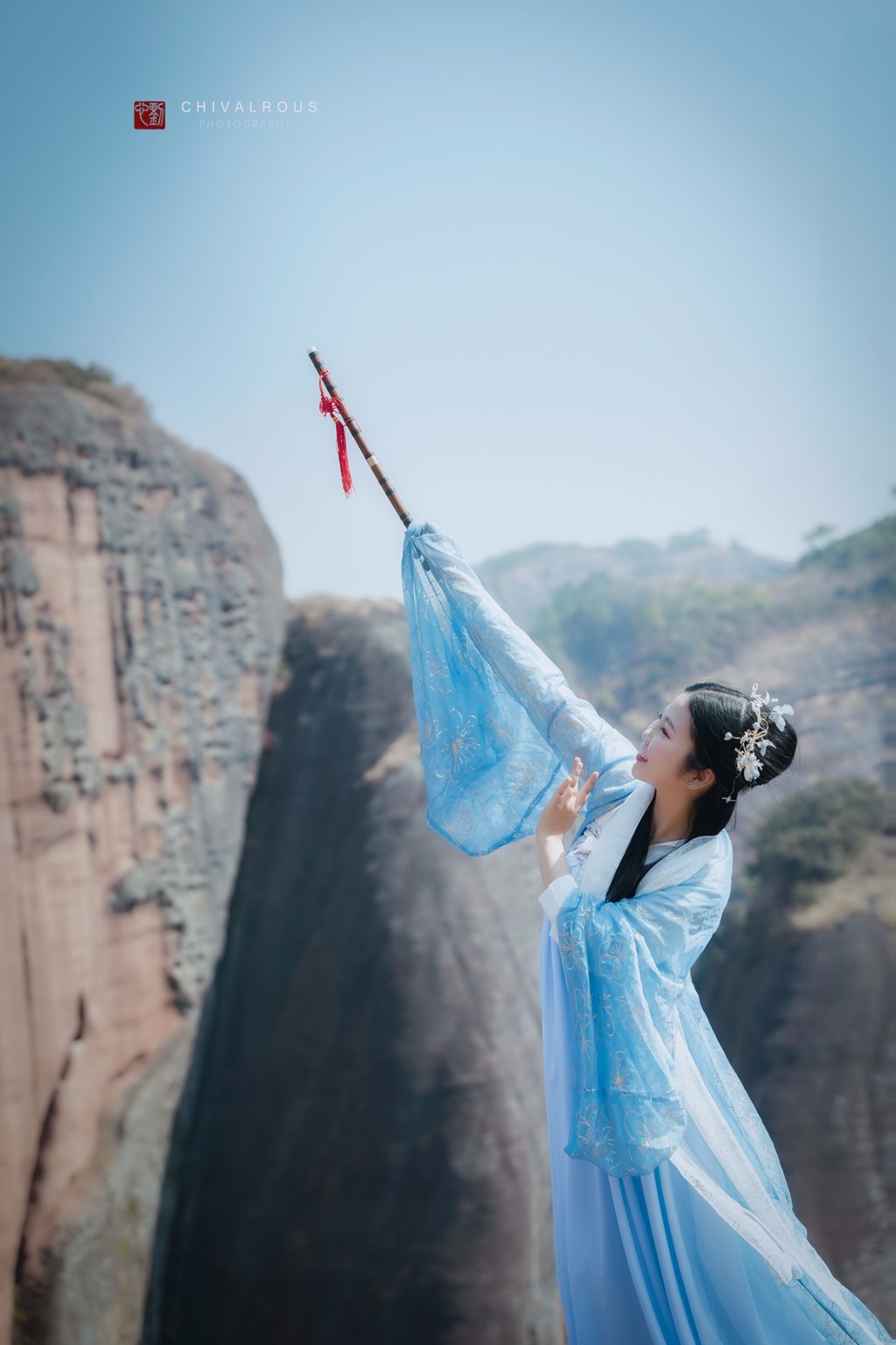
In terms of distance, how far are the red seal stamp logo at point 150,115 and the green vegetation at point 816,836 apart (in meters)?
8.24

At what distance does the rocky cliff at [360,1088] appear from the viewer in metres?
6.51

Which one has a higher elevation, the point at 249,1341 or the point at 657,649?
the point at 657,649

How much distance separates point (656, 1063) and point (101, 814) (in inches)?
225

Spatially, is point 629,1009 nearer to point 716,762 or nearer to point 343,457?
point 716,762

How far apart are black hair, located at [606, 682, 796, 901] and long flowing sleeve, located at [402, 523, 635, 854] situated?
22cm

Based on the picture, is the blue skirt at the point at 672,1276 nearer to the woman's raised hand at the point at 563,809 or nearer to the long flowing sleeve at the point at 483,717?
the woman's raised hand at the point at 563,809

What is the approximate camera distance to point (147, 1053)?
22.4 ft

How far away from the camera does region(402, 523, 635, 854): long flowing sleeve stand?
2156 millimetres

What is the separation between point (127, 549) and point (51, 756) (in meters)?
1.76

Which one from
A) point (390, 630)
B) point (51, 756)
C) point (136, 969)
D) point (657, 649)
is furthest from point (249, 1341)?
point (657, 649)

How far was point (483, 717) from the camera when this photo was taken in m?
2.37

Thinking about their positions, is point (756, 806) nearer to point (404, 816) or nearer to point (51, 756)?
point (404, 816)

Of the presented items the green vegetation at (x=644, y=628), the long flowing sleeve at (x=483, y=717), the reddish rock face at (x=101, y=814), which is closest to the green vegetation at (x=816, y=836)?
the green vegetation at (x=644, y=628)

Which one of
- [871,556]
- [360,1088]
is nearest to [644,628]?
[871,556]
